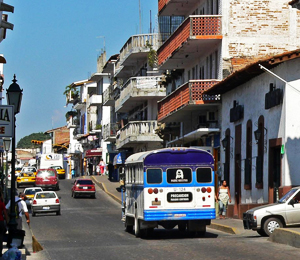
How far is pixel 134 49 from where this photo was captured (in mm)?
63156

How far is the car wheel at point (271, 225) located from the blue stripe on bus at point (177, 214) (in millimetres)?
2225

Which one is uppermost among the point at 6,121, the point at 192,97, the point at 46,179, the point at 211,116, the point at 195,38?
the point at 195,38

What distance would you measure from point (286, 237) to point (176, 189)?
5.72 meters

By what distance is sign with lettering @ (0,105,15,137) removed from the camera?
54.2ft

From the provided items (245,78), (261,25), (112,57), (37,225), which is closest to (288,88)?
(245,78)

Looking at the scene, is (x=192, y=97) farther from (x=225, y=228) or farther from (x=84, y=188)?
(x=84, y=188)

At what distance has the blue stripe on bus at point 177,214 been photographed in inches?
1032

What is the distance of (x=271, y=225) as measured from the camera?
24.9 meters

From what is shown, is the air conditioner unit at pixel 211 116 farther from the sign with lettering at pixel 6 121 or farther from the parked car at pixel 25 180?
the parked car at pixel 25 180

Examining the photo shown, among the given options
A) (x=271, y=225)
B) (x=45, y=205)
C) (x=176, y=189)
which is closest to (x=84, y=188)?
(x=45, y=205)

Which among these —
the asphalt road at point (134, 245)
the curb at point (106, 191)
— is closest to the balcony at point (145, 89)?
the curb at point (106, 191)

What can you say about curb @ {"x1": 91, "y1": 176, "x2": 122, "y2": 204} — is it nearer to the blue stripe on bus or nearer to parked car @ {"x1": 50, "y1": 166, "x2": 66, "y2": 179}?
parked car @ {"x1": 50, "y1": 166, "x2": 66, "y2": 179}

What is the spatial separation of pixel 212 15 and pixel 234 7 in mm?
1133

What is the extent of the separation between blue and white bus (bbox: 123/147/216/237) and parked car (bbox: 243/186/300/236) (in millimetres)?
2056
